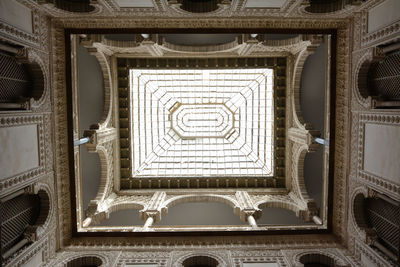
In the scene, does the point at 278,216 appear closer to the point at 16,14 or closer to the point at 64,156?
the point at 64,156

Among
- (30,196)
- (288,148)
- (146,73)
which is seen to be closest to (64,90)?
(30,196)

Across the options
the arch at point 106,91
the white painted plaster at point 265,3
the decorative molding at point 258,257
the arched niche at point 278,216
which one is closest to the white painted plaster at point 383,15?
the white painted plaster at point 265,3

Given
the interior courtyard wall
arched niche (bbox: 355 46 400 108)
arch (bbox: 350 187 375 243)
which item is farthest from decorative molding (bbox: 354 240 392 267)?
arched niche (bbox: 355 46 400 108)

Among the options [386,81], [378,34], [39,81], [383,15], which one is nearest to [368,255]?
[386,81]

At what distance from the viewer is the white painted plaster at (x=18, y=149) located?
7.98 meters

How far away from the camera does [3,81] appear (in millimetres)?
8578

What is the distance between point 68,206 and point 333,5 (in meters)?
11.5

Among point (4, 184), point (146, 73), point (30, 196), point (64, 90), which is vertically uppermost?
point (146, 73)

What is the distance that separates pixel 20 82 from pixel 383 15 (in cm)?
1077

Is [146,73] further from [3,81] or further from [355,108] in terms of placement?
[355,108]

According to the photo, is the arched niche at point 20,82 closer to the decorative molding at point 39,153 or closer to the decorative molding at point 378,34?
the decorative molding at point 39,153

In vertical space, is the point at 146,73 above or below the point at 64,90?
above

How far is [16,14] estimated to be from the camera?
27.3 ft

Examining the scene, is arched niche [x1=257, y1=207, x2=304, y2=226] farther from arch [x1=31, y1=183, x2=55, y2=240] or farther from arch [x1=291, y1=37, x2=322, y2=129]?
arch [x1=31, y1=183, x2=55, y2=240]
